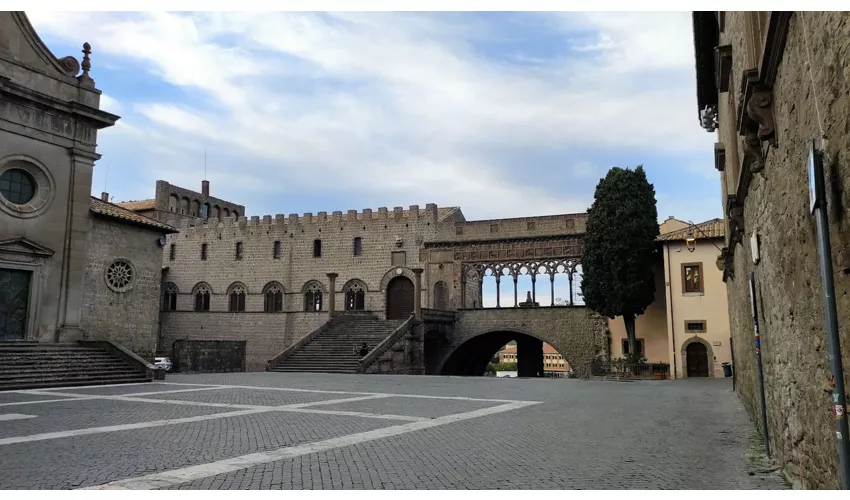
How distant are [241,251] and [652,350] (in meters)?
27.7

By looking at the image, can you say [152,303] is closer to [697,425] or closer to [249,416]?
[249,416]

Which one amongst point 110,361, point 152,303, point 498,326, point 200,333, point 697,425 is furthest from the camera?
point 200,333

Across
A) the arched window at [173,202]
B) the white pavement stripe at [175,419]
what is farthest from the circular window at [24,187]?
the arched window at [173,202]

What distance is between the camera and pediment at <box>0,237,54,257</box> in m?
20.0

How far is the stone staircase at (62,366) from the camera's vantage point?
17.4 meters

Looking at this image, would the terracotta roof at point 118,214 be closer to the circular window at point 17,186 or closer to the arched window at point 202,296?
the circular window at point 17,186

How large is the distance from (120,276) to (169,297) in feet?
71.9

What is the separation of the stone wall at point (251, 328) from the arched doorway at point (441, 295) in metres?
7.22

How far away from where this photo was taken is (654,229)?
29.7m

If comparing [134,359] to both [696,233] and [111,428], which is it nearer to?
[111,428]

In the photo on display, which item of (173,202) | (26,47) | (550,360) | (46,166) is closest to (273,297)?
(173,202)

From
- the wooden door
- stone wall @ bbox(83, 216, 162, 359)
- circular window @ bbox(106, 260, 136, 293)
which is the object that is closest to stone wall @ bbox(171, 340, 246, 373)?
stone wall @ bbox(83, 216, 162, 359)

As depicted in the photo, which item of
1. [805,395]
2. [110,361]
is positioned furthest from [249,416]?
[110,361]

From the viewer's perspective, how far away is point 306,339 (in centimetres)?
3072
